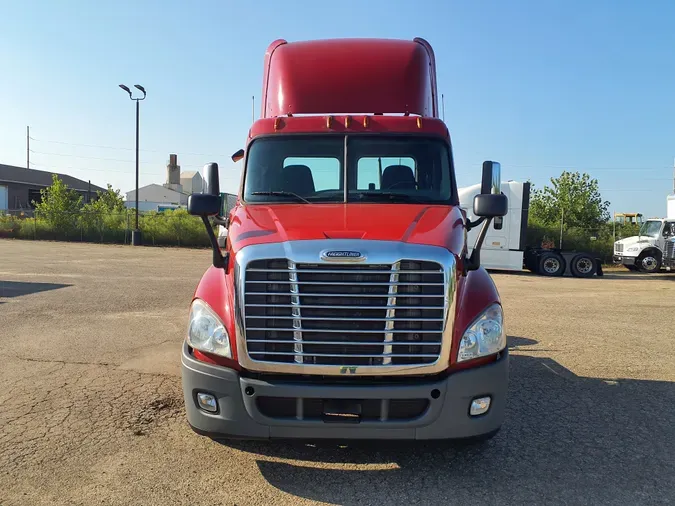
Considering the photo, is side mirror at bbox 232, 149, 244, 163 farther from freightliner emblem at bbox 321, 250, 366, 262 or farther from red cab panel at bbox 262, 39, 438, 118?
freightliner emblem at bbox 321, 250, 366, 262

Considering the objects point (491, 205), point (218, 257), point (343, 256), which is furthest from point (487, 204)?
point (218, 257)

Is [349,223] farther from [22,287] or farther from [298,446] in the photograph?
[22,287]

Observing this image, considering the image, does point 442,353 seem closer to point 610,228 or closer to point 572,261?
point 572,261

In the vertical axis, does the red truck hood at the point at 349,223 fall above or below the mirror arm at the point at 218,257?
above

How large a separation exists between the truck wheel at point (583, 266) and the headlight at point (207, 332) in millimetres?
20980

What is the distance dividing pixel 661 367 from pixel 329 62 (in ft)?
18.0

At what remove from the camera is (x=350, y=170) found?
4.86m

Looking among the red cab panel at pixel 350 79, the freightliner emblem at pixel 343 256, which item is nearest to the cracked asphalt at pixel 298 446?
the freightliner emblem at pixel 343 256

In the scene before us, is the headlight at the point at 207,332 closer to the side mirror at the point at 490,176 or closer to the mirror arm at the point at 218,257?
the mirror arm at the point at 218,257

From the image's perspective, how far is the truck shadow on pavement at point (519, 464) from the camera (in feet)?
11.4

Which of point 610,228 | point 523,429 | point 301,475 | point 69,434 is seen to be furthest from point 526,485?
point 610,228

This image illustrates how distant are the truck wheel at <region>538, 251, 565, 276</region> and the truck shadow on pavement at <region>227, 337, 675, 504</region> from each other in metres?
17.7

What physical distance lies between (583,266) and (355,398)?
21.0 meters

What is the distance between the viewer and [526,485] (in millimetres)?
3625
